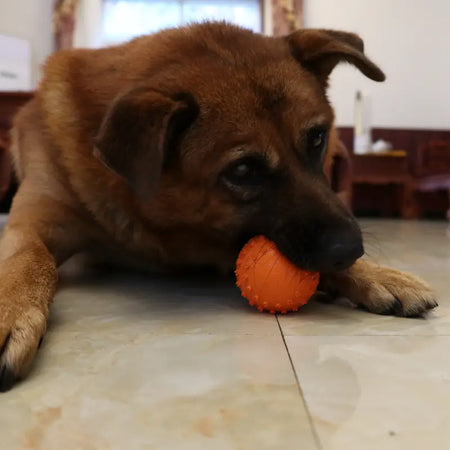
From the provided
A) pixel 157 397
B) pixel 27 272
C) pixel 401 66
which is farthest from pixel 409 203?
pixel 157 397

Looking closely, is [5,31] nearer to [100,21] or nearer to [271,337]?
[100,21]

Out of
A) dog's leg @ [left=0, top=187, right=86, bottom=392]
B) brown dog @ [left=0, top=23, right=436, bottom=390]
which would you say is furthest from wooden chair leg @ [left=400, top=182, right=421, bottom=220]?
dog's leg @ [left=0, top=187, right=86, bottom=392]

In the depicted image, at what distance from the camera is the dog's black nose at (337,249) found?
1083 mm

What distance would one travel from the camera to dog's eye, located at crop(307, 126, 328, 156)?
3.96 ft

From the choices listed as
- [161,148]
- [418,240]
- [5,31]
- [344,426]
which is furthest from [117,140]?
[5,31]

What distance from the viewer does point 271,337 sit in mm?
1023

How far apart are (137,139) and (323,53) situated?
0.57 metres

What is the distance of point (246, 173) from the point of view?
1.15 meters

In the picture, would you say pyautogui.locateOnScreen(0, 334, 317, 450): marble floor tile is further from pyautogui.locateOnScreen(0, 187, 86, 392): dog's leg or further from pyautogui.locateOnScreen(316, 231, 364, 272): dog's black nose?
pyautogui.locateOnScreen(316, 231, 364, 272): dog's black nose

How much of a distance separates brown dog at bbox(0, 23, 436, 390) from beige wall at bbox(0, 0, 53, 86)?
4672mm

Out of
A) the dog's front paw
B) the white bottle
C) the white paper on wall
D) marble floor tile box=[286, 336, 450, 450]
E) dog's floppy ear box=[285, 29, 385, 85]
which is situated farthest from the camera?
the white paper on wall

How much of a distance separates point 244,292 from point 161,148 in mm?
393

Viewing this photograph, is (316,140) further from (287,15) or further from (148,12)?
(148,12)

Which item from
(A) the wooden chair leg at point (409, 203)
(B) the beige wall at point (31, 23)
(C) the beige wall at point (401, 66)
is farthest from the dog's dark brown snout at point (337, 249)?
(B) the beige wall at point (31, 23)
